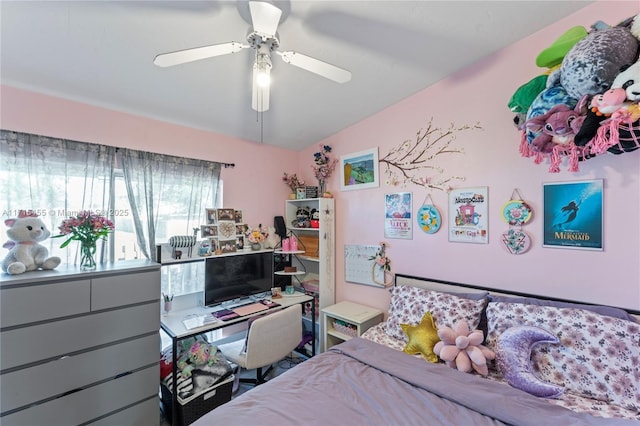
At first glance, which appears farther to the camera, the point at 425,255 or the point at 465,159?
the point at 425,255

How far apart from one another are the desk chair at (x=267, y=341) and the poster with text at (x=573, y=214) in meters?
1.90

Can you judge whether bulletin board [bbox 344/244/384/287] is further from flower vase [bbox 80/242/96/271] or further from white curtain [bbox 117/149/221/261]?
flower vase [bbox 80/242/96/271]

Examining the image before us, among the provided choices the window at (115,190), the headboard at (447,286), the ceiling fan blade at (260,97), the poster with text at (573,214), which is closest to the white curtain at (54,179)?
the window at (115,190)

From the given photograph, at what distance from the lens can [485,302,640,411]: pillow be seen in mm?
1250

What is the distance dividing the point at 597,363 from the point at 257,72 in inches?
88.6

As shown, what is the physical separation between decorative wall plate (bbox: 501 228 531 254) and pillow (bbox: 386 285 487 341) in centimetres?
39

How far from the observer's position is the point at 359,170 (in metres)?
2.76

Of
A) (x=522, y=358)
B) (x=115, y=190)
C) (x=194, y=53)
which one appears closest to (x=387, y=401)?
(x=522, y=358)

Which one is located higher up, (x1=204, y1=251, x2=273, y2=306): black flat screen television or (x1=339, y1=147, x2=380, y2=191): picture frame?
(x1=339, y1=147, x2=380, y2=191): picture frame

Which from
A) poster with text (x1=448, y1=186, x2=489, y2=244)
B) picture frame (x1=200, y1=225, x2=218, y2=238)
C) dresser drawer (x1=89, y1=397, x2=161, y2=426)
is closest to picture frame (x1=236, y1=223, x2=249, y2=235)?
picture frame (x1=200, y1=225, x2=218, y2=238)

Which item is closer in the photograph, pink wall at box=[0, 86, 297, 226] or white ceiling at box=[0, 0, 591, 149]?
white ceiling at box=[0, 0, 591, 149]

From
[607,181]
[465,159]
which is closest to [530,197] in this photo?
[607,181]

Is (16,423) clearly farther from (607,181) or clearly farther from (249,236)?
(607,181)

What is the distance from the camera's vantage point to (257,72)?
53.2 inches
